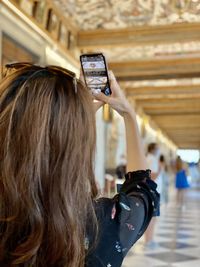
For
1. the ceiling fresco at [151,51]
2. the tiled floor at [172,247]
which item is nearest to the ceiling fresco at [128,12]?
the ceiling fresco at [151,51]

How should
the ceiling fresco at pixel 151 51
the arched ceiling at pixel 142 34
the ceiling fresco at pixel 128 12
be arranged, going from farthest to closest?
the ceiling fresco at pixel 151 51
the arched ceiling at pixel 142 34
the ceiling fresco at pixel 128 12

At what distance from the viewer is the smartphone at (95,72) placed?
58.2 inches

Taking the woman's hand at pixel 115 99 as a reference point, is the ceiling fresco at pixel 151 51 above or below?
above

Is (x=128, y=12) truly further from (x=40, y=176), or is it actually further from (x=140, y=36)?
(x=40, y=176)

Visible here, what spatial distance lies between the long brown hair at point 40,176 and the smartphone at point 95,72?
0.44 meters

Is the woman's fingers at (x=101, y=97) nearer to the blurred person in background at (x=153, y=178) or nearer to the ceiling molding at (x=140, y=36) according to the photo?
the blurred person in background at (x=153, y=178)

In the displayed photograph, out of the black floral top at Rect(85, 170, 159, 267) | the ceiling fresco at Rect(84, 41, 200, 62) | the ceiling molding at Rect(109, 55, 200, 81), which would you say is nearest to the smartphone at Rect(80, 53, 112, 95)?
the black floral top at Rect(85, 170, 159, 267)

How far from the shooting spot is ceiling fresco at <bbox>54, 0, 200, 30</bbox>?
9344 mm

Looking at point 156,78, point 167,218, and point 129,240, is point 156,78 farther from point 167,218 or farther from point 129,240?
point 129,240

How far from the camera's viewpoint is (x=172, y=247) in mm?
6699

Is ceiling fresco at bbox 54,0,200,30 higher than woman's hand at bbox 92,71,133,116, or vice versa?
ceiling fresco at bbox 54,0,200,30

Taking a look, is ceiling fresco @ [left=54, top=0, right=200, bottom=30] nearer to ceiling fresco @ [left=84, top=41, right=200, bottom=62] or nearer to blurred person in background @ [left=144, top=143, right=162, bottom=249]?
ceiling fresco @ [left=84, top=41, right=200, bottom=62]

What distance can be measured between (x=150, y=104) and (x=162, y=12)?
41.9 feet

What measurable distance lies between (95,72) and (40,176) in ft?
1.97
